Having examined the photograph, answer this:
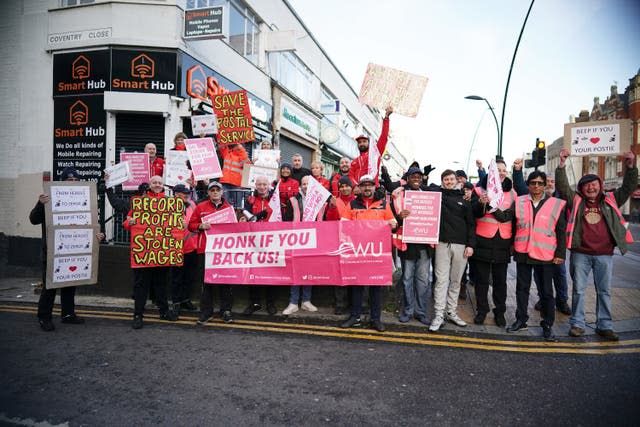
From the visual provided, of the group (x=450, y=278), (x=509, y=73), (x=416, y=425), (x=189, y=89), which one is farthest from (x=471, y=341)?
(x=509, y=73)

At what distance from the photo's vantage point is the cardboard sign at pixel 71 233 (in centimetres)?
558

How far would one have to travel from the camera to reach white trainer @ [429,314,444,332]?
5.19m

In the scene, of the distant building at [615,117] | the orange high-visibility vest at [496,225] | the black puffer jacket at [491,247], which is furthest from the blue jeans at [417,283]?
the distant building at [615,117]

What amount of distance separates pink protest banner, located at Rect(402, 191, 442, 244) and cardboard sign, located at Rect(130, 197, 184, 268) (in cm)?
345

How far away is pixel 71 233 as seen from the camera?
19.0 feet

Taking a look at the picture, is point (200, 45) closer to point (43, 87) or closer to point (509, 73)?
point (43, 87)

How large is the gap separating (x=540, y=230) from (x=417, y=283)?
1.82m

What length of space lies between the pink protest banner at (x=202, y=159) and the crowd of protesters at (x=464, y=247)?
44.6 inches

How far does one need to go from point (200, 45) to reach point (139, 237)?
7512 millimetres

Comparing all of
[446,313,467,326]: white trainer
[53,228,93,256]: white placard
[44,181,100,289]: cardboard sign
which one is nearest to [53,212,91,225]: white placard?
[44,181,100,289]: cardboard sign

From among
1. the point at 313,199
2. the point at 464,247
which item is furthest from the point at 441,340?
the point at 313,199

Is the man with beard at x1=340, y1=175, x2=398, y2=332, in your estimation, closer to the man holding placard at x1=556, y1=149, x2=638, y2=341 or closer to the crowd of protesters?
the crowd of protesters

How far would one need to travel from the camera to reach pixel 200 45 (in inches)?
437

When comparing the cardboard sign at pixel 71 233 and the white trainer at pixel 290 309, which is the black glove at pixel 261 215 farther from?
the cardboard sign at pixel 71 233
